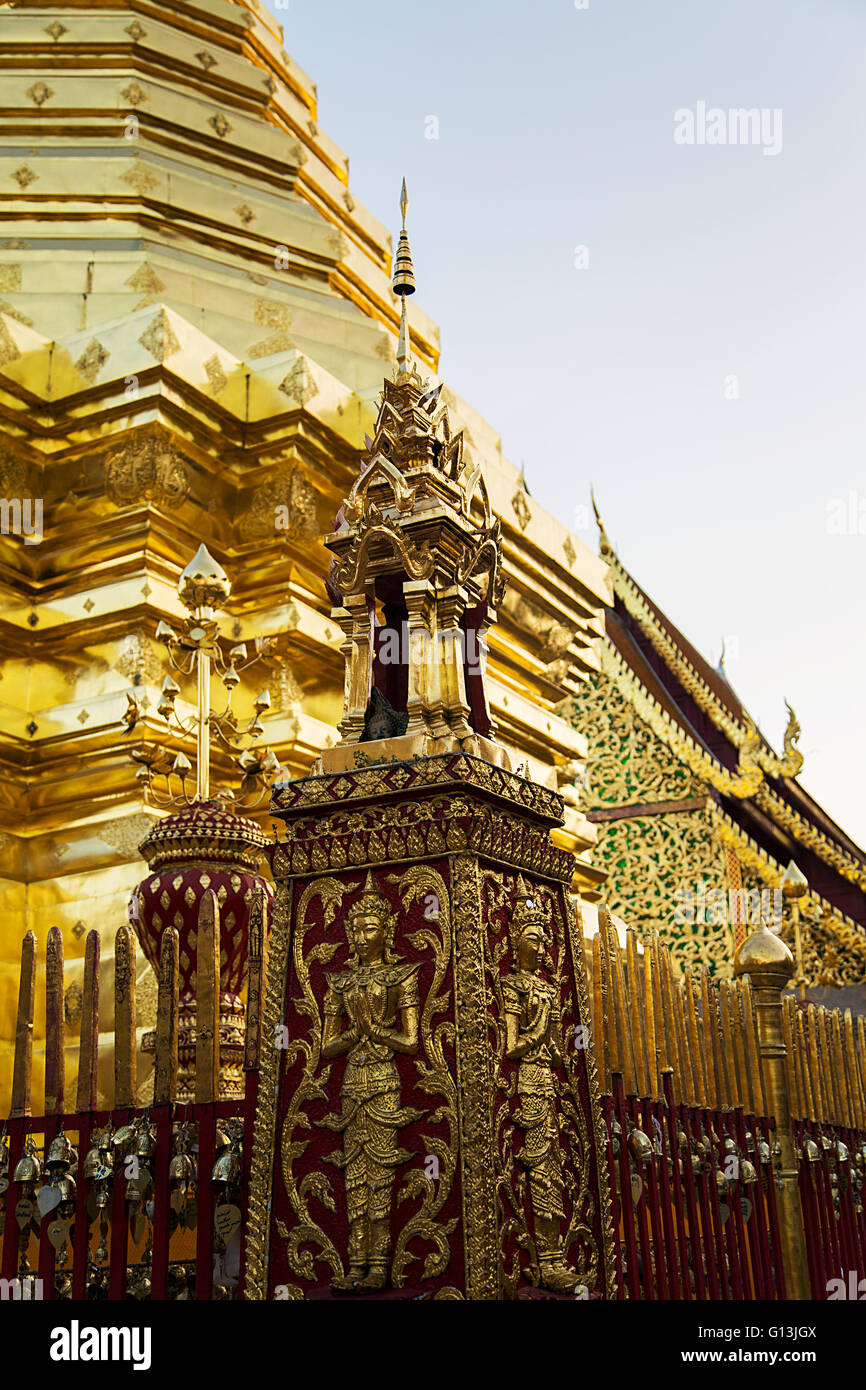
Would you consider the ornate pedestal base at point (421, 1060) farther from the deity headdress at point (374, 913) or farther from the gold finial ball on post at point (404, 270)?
the gold finial ball on post at point (404, 270)

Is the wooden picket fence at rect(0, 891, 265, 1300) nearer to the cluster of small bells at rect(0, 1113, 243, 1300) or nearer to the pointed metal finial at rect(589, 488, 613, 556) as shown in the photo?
the cluster of small bells at rect(0, 1113, 243, 1300)

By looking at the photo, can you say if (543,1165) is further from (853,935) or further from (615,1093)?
(853,935)

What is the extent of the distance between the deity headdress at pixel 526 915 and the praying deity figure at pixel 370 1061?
0.90ft

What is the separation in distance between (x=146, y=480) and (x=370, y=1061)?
4.19m

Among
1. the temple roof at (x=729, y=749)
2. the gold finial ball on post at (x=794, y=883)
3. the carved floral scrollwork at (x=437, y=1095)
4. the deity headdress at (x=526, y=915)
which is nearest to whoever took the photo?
the carved floral scrollwork at (x=437, y=1095)

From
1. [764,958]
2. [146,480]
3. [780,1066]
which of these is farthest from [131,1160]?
[146,480]

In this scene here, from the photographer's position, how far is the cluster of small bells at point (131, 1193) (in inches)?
121

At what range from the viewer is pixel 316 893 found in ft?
10.4

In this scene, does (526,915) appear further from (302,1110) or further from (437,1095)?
(302,1110)

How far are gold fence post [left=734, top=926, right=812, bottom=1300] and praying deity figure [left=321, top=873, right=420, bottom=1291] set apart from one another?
135 centimetres

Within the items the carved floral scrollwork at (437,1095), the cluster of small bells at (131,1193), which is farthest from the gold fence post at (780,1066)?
the cluster of small bells at (131,1193)

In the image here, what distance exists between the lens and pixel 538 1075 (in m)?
3.04
